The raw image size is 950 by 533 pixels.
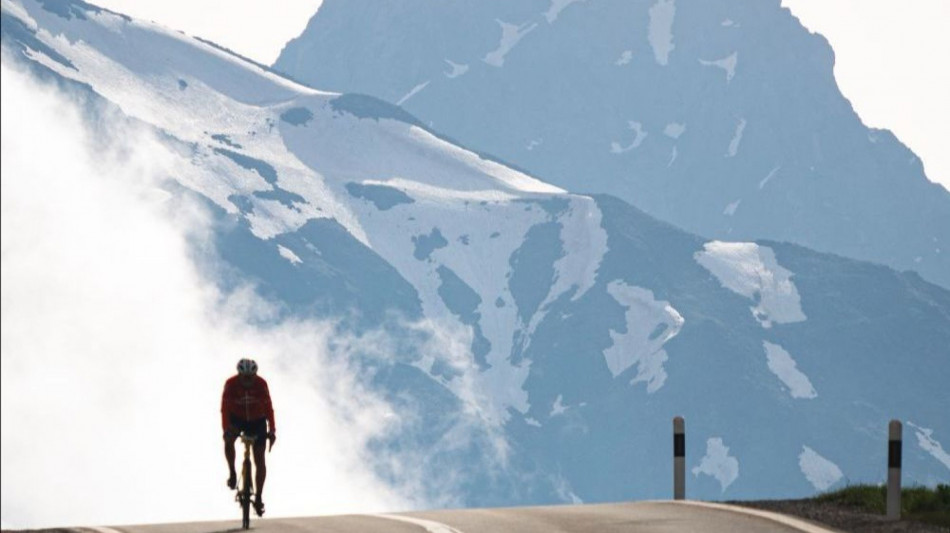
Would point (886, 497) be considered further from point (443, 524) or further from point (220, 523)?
point (220, 523)

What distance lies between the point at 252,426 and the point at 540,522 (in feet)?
10.9

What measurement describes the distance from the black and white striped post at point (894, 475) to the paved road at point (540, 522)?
3.63ft

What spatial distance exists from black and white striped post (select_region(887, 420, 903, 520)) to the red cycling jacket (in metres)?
6.68

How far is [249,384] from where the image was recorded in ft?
63.5

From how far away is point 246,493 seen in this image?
19.2 meters

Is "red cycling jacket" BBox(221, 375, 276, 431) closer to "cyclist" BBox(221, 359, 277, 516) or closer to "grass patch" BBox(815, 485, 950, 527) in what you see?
"cyclist" BBox(221, 359, 277, 516)

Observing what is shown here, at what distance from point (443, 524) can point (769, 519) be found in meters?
3.50

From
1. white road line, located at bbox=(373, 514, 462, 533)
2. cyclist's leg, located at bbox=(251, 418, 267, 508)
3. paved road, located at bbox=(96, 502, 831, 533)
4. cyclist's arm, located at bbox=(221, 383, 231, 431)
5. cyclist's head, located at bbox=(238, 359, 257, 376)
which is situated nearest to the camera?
white road line, located at bbox=(373, 514, 462, 533)

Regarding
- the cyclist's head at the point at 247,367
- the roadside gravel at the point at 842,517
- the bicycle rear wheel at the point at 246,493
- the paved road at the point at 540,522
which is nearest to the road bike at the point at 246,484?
the bicycle rear wheel at the point at 246,493

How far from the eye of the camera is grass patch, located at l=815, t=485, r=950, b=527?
63.4 ft

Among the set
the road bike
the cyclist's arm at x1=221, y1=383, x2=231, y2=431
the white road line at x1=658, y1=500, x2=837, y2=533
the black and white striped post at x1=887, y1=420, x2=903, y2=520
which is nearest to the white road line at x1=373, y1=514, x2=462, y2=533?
the road bike

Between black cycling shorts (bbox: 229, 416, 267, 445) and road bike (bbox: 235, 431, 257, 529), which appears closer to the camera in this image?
road bike (bbox: 235, 431, 257, 529)

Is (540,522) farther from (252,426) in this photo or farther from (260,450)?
(252,426)

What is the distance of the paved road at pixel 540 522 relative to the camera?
18.2 meters
